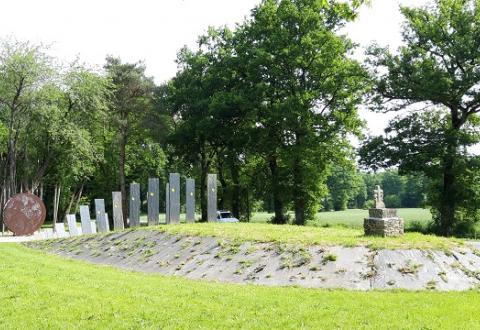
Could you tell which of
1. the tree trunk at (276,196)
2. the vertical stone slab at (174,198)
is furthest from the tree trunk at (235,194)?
the vertical stone slab at (174,198)

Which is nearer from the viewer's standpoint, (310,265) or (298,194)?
(310,265)

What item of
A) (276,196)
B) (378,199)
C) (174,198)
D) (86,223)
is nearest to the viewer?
(378,199)

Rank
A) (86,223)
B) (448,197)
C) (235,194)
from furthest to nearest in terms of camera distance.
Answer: (235,194) → (448,197) → (86,223)

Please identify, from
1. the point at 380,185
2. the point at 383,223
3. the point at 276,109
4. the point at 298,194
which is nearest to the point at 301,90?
the point at 276,109

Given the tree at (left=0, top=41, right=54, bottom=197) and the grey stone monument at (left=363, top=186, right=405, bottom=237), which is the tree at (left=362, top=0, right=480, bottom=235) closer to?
the grey stone monument at (left=363, top=186, right=405, bottom=237)

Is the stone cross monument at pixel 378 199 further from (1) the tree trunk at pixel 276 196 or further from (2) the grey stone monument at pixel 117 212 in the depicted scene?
(1) the tree trunk at pixel 276 196

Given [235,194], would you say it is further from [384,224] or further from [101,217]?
[384,224]

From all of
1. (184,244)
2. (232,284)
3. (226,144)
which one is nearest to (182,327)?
(232,284)

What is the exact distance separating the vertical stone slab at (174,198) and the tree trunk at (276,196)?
534 inches

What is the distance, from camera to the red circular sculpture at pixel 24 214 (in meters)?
27.0

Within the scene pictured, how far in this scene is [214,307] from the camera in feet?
27.3

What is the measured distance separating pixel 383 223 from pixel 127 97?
3006 cm

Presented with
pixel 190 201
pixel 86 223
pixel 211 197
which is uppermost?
pixel 211 197

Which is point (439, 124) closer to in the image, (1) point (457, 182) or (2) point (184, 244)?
(1) point (457, 182)
